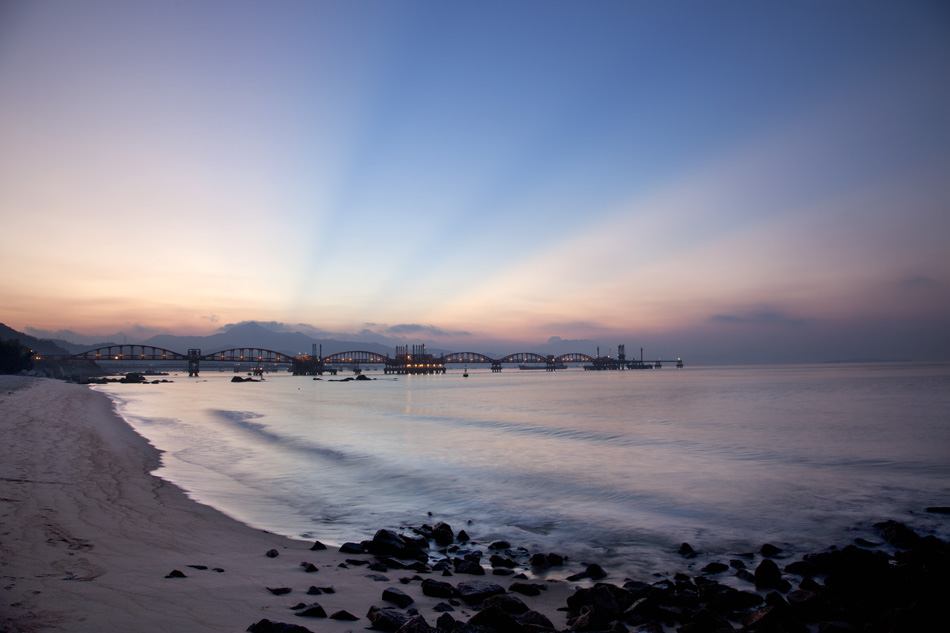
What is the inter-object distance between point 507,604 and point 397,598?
3.60 feet

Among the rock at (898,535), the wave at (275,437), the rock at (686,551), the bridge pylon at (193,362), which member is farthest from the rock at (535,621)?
the bridge pylon at (193,362)

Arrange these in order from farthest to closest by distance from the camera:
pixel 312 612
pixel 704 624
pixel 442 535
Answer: pixel 442 535 → pixel 704 624 → pixel 312 612

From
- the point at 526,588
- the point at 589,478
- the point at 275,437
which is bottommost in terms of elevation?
the point at 275,437

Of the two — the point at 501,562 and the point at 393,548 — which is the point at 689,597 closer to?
the point at 501,562

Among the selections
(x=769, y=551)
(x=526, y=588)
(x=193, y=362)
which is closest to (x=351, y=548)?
(x=526, y=588)

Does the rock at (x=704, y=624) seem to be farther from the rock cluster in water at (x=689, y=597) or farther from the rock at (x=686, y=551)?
the rock at (x=686, y=551)

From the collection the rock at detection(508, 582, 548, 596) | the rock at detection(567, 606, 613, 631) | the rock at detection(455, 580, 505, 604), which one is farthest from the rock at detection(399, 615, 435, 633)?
the rock at detection(508, 582, 548, 596)

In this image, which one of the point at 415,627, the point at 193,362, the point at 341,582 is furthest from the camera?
the point at 193,362

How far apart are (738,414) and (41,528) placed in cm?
3336

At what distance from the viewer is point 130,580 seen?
481 centimetres

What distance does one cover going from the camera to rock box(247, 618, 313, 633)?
384cm

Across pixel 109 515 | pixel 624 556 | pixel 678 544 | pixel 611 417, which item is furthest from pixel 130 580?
pixel 611 417

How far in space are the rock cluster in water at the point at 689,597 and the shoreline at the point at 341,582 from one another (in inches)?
0.8

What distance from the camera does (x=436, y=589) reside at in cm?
530
